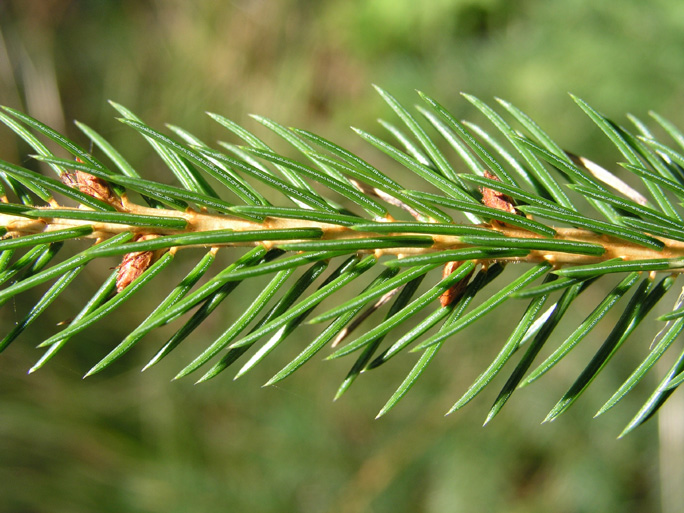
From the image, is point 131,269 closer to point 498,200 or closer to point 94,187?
point 94,187

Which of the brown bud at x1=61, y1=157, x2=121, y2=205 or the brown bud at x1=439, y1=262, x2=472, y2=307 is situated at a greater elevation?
the brown bud at x1=61, y1=157, x2=121, y2=205

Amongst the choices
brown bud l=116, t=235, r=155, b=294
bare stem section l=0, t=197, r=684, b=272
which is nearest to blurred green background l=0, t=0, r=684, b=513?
bare stem section l=0, t=197, r=684, b=272

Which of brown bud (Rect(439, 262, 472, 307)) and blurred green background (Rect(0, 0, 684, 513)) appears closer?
brown bud (Rect(439, 262, 472, 307))

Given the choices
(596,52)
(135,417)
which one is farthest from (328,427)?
(596,52)

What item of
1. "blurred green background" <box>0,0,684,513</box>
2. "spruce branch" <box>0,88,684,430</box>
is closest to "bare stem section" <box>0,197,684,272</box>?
"spruce branch" <box>0,88,684,430</box>

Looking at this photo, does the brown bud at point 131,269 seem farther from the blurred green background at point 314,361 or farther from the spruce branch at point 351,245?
the blurred green background at point 314,361

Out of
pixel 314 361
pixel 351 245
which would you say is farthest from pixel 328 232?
pixel 314 361

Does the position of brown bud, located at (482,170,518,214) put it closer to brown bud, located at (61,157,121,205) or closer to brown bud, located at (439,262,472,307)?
brown bud, located at (439,262,472,307)

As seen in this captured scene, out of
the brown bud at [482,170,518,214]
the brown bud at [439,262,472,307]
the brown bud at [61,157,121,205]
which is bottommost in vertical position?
the brown bud at [439,262,472,307]
